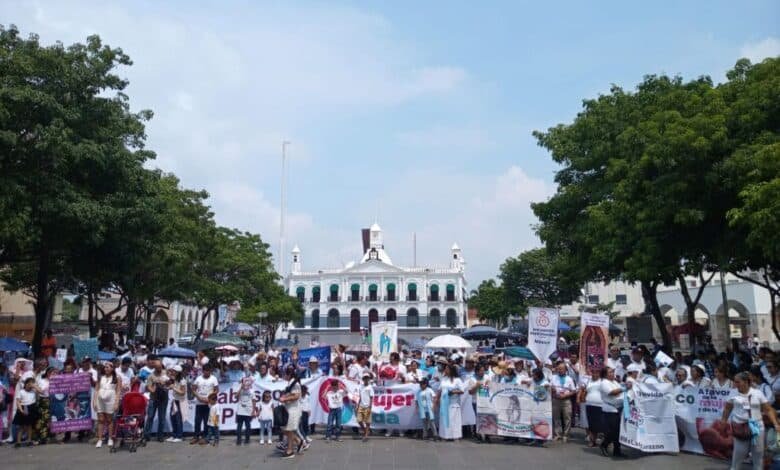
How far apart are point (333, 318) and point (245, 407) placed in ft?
254

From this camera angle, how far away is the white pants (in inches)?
344

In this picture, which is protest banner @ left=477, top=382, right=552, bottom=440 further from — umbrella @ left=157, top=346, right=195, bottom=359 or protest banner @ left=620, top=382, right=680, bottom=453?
umbrella @ left=157, top=346, right=195, bottom=359

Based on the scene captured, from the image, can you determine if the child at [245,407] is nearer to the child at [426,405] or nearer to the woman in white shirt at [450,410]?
the child at [426,405]

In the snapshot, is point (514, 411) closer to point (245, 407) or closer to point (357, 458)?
point (357, 458)

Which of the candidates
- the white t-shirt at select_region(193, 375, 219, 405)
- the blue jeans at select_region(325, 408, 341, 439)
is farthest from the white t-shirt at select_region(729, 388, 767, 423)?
the white t-shirt at select_region(193, 375, 219, 405)

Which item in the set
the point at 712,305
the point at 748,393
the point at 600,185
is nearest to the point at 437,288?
the point at 712,305

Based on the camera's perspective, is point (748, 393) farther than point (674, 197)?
No

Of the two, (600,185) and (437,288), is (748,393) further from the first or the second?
(437,288)

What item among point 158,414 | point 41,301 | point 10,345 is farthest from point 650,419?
point 41,301

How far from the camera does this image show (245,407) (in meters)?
12.2

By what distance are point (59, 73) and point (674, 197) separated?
16100mm

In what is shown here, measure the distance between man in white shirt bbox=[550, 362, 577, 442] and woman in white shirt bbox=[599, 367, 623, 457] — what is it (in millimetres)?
1158

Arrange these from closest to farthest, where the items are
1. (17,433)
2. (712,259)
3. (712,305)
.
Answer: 1. (17,433)
2. (712,259)
3. (712,305)

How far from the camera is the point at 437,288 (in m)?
88.4
